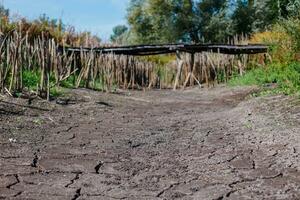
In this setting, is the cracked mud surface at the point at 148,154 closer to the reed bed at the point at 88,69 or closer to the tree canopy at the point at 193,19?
the reed bed at the point at 88,69

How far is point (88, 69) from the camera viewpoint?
13.2 m

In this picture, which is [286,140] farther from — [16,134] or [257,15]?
[257,15]

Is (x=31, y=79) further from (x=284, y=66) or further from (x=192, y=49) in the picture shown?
(x=192, y=49)

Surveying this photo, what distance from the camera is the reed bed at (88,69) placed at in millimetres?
8531

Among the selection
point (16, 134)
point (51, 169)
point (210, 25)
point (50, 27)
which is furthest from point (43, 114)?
point (210, 25)

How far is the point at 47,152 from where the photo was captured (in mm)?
5250

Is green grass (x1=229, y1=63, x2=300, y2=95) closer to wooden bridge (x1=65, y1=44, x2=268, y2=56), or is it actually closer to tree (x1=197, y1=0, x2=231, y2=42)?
wooden bridge (x1=65, y1=44, x2=268, y2=56)

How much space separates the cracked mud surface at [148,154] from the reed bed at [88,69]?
78 centimetres

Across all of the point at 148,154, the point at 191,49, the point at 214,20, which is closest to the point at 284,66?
the point at 191,49

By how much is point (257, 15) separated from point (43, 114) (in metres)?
28.5

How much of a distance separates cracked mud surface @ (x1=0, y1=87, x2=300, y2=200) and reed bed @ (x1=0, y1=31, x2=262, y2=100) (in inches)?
30.7

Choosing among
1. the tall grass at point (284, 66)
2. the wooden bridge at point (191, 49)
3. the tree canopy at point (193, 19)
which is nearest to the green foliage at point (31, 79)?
the tall grass at point (284, 66)

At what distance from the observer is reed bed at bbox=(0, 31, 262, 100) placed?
8.53 metres

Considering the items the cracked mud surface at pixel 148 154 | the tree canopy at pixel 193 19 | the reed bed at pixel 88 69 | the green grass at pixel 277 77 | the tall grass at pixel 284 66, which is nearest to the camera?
the cracked mud surface at pixel 148 154
